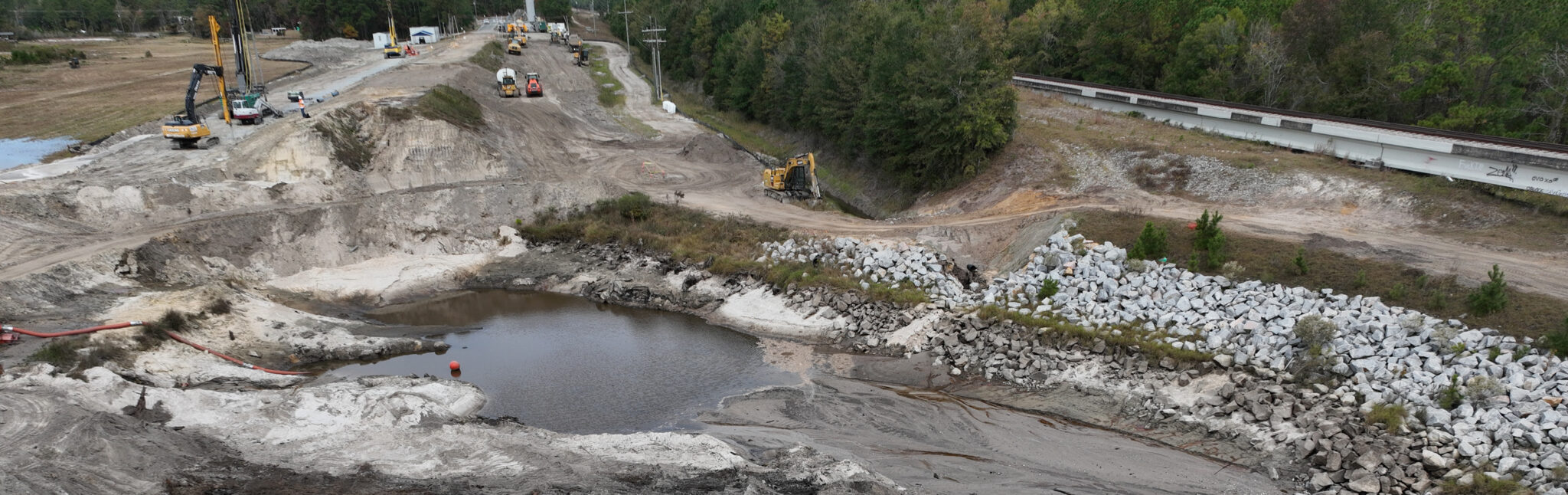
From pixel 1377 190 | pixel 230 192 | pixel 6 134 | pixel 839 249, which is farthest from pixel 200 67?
pixel 1377 190

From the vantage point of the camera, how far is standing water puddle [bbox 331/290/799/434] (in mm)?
22906

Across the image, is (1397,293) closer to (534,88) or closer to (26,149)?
(534,88)

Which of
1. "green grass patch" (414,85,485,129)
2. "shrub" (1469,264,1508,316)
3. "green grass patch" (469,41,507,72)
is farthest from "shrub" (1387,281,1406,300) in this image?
"green grass patch" (469,41,507,72)

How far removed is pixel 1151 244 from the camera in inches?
1072

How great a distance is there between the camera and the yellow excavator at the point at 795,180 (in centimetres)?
4084

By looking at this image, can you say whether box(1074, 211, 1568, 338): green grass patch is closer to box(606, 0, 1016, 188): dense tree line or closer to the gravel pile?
the gravel pile

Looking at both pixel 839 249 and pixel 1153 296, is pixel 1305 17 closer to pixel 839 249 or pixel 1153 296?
pixel 1153 296

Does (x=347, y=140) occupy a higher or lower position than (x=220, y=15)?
lower

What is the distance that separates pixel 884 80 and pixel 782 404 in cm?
2541

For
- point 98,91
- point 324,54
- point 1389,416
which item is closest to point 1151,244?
point 1389,416

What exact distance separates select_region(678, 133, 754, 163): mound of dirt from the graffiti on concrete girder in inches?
1406

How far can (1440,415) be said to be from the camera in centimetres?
1827

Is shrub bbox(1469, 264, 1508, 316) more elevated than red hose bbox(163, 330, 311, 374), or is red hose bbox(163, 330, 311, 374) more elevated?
shrub bbox(1469, 264, 1508, 316)

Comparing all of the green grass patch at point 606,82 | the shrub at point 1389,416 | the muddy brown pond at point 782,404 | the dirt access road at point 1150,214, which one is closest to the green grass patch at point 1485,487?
the shrub at point 1389,416
